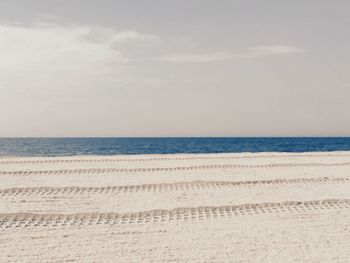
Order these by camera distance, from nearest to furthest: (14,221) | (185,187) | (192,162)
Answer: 1. (14,221)
2. (185,187)
3. (192,162)

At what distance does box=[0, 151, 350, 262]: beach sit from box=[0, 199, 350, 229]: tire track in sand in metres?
0.02

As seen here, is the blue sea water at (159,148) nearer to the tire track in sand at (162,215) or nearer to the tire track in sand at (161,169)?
the tire track in sand at (161,169)

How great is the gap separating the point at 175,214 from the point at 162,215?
0.21 meters

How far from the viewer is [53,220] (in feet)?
20.1

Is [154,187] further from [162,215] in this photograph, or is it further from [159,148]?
[159,148]

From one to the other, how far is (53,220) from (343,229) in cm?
411

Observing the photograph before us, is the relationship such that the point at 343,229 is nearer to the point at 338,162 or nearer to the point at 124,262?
the point at 124,262

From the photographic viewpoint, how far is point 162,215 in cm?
638

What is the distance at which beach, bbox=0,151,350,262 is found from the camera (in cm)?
484

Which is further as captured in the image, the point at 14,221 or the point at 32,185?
the point at 32,185

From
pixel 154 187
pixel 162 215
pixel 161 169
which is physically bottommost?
pixel 162 215

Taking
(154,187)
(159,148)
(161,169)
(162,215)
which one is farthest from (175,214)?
(159,148)

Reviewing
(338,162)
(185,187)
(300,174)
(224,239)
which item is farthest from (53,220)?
(338,162)

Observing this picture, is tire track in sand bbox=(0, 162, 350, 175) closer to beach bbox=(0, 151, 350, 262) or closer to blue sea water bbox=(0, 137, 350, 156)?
beach bbox=(0, 151, 350, 262)
